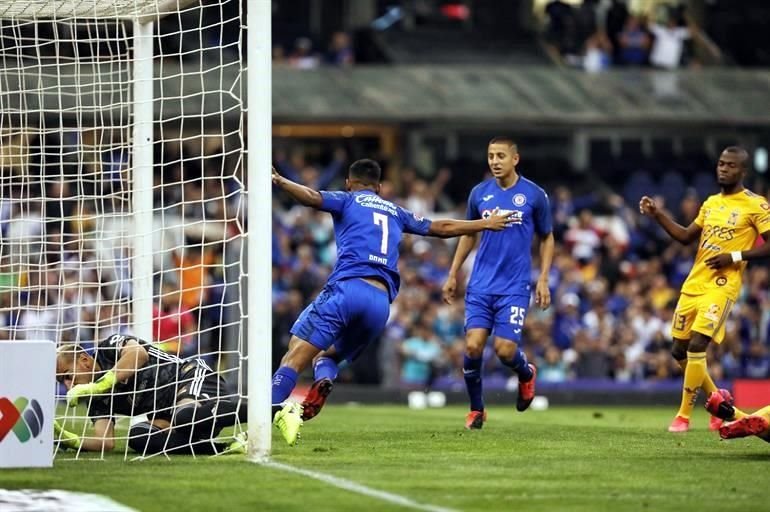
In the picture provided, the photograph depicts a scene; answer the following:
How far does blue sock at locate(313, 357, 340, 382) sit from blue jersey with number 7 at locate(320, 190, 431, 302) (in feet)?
2.22

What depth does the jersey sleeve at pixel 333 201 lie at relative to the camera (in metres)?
13.0

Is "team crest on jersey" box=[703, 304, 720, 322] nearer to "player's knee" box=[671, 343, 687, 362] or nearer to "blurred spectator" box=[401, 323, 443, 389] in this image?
"player's knee" box=[671, 343, 687, 362]

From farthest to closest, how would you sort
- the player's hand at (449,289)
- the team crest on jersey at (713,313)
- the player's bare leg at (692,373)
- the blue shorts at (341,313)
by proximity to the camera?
the player's hand at (449,289)
the player's bare leg at (692,373)
the team crest on jersey at (713,313)
the blue shorts at (341,313)

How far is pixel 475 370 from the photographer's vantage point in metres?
15.0

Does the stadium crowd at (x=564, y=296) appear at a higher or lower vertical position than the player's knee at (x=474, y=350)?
lower

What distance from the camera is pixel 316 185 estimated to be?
94.2 feet

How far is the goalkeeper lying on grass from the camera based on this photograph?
39.9 feet

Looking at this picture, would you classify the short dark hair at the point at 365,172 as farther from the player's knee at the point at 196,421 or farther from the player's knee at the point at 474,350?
the player's knee at the point at 196,421

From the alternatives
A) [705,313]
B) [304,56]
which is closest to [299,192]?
[705,313]

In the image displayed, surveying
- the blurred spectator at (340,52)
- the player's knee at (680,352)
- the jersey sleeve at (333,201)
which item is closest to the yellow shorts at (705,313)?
the player's knee at (680,352)

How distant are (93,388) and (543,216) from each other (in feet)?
15.8

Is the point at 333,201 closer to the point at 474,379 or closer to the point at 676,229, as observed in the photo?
the point at 474,379

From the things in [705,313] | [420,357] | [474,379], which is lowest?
[420,357]

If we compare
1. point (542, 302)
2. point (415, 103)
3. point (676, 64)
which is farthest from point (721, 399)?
point (676, 64)
